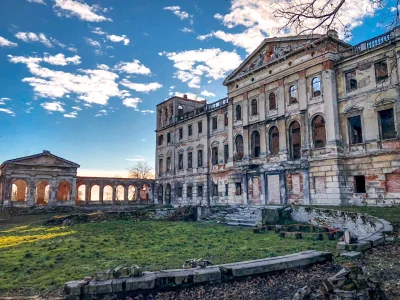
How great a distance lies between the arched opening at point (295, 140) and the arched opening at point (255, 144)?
3.41 metres

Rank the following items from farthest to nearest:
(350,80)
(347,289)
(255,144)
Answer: (255,144) < (350,80) < (347,289)

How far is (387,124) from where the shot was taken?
19578 millimetres

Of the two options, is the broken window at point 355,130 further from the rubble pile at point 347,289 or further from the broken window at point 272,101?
the rubble pile at point 347,289

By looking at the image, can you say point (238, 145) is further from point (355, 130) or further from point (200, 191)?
point (355, 130)

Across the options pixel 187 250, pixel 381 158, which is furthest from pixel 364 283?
pixel 381 158

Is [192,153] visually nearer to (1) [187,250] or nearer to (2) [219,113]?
(2) [219,113]

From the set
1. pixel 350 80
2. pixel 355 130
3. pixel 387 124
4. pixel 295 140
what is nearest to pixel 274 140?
pixel 295 140

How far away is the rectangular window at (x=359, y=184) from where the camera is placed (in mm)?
20469

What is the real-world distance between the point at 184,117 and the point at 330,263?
32858 millimetres

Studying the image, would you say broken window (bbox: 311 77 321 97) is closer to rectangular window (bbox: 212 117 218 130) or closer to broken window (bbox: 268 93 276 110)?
broken window (bbox: 268 93 276 110)

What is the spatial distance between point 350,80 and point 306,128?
459 cm

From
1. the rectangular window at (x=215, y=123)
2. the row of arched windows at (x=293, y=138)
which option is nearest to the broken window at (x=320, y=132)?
the row of arched windows at (x=293, y=138)

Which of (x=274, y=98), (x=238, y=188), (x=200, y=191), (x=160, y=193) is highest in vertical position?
(x=274, y=98)

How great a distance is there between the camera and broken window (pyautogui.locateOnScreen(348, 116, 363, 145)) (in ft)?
69.0
